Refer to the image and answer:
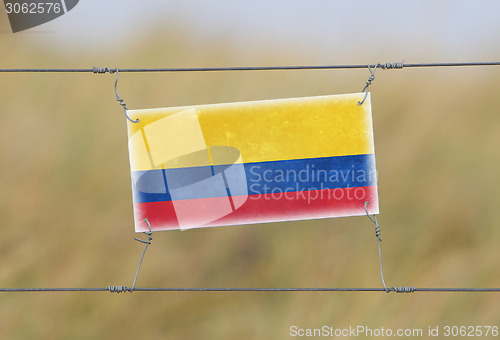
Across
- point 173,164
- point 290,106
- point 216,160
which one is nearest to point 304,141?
point 290,106

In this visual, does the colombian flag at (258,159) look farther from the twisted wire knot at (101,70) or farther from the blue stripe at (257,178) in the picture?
the twisted wire knot at (101,70)

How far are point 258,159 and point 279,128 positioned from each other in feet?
0.63

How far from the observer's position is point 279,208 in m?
3.07

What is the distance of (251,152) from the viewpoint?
3076 mm

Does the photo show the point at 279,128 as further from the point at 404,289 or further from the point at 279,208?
the point at 404,289

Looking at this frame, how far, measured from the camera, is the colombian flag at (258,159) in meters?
3.06

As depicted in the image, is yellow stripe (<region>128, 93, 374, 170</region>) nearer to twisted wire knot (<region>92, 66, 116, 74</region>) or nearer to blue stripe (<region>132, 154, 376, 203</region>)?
blue stripe (<region>132, 154, 376, 203</region>)

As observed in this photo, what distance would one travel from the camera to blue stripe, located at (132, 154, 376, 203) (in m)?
3.06

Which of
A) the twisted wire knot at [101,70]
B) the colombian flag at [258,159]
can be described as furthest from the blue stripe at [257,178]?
the twisted wire knot at [101,70]

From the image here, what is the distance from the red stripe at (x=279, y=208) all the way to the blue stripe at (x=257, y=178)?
0.03 metres

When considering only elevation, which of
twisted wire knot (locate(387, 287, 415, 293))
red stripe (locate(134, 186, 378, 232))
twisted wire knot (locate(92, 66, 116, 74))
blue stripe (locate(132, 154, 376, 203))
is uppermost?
twisted wire knot (locate(92, 66, 116, 74))

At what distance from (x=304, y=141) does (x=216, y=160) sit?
0.46 meters

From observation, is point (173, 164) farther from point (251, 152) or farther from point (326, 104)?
point (326, 104)

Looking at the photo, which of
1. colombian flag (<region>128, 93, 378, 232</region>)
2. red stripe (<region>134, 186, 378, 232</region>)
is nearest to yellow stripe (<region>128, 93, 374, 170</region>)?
colombian flag (<region>128, 93, 378, 232</region>)
